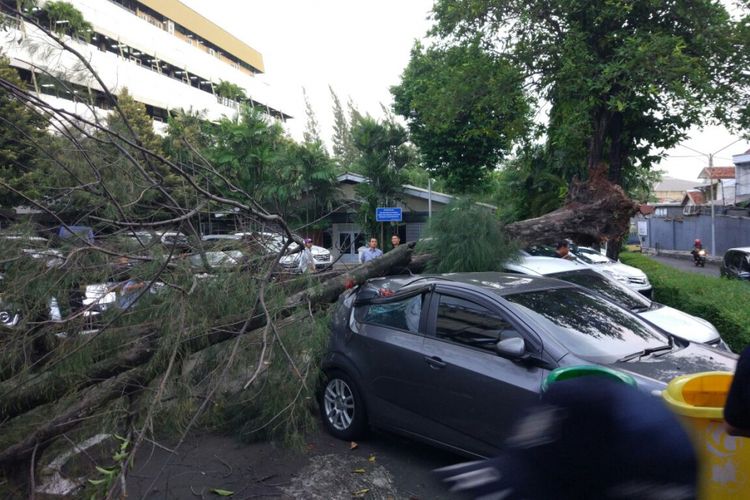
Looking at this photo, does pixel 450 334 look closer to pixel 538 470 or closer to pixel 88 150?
pixel 538 470

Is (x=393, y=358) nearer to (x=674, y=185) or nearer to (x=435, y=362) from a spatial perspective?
(x=435, y=362)

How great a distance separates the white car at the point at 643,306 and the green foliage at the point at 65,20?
5.20 m

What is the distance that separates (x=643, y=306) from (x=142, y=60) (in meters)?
29.1

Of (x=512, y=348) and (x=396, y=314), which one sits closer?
(x=512, y=348)

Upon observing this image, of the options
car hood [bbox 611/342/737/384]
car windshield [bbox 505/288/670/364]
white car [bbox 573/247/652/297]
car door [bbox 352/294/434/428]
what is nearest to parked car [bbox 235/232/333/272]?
car door [bbox 352/294/434/428]

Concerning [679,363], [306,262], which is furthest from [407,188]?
[679,363]

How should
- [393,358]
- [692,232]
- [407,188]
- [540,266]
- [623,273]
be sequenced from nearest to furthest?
[393,358] < [540,266] < [623,273] < [407,188] < [692,232]

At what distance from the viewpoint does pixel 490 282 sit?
4.73 meters

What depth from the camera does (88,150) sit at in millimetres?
4512

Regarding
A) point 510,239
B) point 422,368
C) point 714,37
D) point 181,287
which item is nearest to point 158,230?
point 181,287

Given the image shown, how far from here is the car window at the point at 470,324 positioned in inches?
163

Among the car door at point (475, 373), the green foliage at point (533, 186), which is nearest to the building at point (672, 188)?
the green foliage at point (533, 186)

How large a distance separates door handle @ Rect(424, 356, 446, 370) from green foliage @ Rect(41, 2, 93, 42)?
359 cm

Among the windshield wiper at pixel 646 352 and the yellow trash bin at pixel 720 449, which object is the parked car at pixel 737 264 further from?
the yellow trash bin at pixel 720 449
